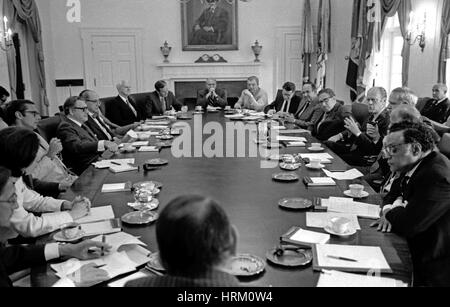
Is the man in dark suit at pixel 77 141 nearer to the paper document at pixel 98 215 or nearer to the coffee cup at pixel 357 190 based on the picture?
the paper document at pixel 98 215

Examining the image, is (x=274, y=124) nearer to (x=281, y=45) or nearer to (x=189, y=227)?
(x=189, y=227)

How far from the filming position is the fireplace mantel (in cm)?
1074

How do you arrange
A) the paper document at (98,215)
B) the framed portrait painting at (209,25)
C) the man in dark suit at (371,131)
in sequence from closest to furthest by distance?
the paper document at (98,215), the man in dark suit at (371,131), the framed portrait painting at (209,25)

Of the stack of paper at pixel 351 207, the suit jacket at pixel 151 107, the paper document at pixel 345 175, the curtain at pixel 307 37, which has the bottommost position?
the stack of paper at pixel 351 207

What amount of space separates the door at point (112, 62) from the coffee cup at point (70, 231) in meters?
9.15

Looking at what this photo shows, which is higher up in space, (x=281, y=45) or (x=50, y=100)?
(x=281, y=45)

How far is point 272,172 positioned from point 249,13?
27.2 ft

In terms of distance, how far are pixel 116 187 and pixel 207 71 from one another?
8177 millimetres

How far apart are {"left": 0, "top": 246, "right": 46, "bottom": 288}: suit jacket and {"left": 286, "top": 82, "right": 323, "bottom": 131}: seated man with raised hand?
4730 mm

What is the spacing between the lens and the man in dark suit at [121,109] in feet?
24.0

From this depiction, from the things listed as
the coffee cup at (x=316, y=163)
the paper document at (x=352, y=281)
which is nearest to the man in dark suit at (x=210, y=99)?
the coffee cup at (x=316, y=163)

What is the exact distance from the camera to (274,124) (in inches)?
231

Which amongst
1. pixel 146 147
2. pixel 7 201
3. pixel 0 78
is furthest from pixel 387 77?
pixel 7 201

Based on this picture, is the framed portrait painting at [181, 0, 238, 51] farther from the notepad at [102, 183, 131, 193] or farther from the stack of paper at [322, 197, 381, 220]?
the stack of paper at [322, 197, 381, 220]
